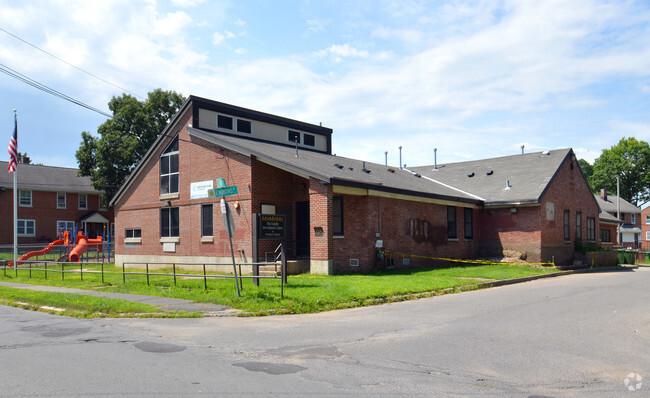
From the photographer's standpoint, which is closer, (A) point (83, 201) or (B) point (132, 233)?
(B) point (132, 233)

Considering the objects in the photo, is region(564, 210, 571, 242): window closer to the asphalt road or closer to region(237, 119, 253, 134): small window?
region(237, 119, 253, 134): small window

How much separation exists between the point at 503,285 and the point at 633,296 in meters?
4.63

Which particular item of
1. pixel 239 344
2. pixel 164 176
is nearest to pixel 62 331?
pixel 239 344

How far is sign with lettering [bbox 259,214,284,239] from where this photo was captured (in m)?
16.7

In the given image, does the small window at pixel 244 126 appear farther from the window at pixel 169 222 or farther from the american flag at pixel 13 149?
the american flag at pixel 13 149

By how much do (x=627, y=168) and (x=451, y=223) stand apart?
72.9 metres

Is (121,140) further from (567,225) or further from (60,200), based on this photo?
(567,225)

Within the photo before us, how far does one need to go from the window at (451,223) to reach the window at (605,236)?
23.7 metres

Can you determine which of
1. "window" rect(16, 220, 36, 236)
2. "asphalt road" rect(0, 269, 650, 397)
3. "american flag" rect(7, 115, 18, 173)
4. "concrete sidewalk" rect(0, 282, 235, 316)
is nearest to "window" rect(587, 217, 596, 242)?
"asphalt road" rect(0, 269, 650, 397)

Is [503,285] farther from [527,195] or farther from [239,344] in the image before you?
[239,344]

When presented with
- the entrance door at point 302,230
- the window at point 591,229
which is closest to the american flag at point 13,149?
the entrance door at point 302,230

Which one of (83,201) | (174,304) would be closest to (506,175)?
(174,304)

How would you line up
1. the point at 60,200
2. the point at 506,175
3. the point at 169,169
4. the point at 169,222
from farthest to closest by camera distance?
the point at 60,200
the point at 506,175
the point at 169,169
the point at 169,222

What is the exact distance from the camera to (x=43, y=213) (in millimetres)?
48938
